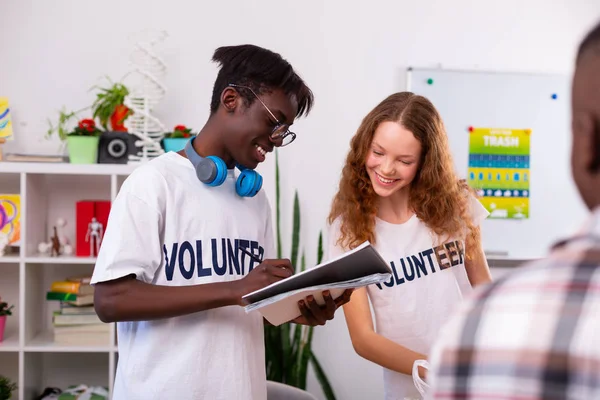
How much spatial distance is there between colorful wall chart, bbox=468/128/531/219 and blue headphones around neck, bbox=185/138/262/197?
2.41m

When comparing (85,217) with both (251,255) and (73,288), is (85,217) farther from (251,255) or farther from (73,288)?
(251,255)

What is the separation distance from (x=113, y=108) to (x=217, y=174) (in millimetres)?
2003

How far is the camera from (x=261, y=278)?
1.43 m

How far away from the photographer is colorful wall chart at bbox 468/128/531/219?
381 cm

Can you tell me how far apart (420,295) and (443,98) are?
2.09 m

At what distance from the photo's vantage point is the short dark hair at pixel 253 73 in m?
1.65

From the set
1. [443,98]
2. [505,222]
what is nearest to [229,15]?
[443,98]

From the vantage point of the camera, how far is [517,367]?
0.61 m

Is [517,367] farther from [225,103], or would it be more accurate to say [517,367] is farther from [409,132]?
[409,132]

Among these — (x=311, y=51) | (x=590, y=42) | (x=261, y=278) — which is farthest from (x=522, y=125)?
(x=590, y=42)

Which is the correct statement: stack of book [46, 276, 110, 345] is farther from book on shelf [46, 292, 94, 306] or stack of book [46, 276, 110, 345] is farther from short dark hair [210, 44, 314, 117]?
short dark hair [210, 44, 314, 117]

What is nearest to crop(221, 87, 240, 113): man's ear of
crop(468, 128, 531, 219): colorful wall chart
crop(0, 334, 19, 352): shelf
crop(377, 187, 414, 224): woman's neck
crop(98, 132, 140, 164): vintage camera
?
crop(377, 187, 414, 224): woman's neck

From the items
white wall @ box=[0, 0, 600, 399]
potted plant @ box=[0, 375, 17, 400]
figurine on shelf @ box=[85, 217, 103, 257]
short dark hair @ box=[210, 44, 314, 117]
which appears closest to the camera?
short dark hair @ box=[210, 44, 314, 117]

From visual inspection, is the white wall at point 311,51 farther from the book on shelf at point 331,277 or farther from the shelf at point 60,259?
the book on shelf at point 331,277
